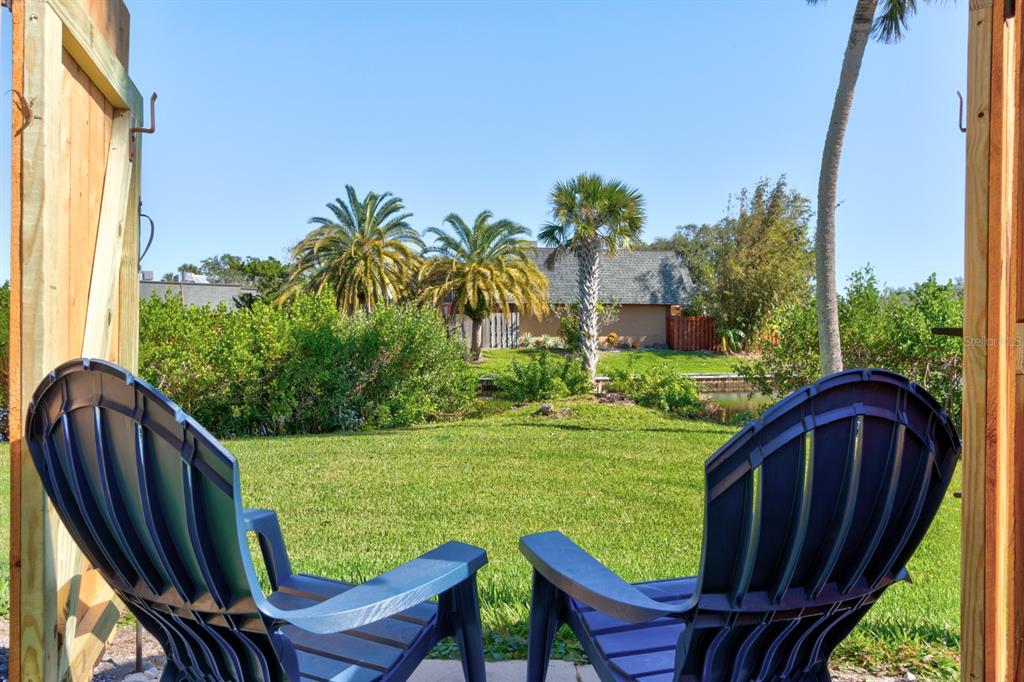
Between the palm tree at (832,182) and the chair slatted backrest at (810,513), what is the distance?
7.53 meters

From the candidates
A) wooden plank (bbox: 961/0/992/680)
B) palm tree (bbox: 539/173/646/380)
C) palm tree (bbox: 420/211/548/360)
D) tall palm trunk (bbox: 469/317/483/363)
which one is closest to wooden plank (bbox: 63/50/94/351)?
wooden plank (bbox: 961/0/992/680)

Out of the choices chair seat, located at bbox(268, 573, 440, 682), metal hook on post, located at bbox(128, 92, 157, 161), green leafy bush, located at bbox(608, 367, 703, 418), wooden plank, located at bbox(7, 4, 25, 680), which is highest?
metal hook on post, located at bbox(128, 92, 157, 161)

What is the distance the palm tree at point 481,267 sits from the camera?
29.8 metres

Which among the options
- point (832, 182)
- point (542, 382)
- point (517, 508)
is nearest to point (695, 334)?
point (542, 382)

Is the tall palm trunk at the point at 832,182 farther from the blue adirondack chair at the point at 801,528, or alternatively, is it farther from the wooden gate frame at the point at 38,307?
the wooden gate frame at the point at 38,307

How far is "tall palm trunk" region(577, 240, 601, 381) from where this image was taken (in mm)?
21484

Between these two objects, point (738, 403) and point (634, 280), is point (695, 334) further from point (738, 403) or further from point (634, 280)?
point (738, 403)

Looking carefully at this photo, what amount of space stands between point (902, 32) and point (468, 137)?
21.5 meters

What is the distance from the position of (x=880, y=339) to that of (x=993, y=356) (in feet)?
40.6

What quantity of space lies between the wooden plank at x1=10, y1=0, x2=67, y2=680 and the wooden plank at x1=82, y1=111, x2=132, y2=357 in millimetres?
471

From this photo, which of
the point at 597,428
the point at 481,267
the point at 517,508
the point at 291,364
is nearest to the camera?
the point at 517,508

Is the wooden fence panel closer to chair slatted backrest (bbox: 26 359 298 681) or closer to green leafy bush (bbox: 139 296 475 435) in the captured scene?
green leafy bush (bbox: 139 296 475 435)

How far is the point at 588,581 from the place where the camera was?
6.13ft

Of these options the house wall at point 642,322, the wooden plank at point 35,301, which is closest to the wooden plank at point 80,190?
the wooden plank at point 35,301
